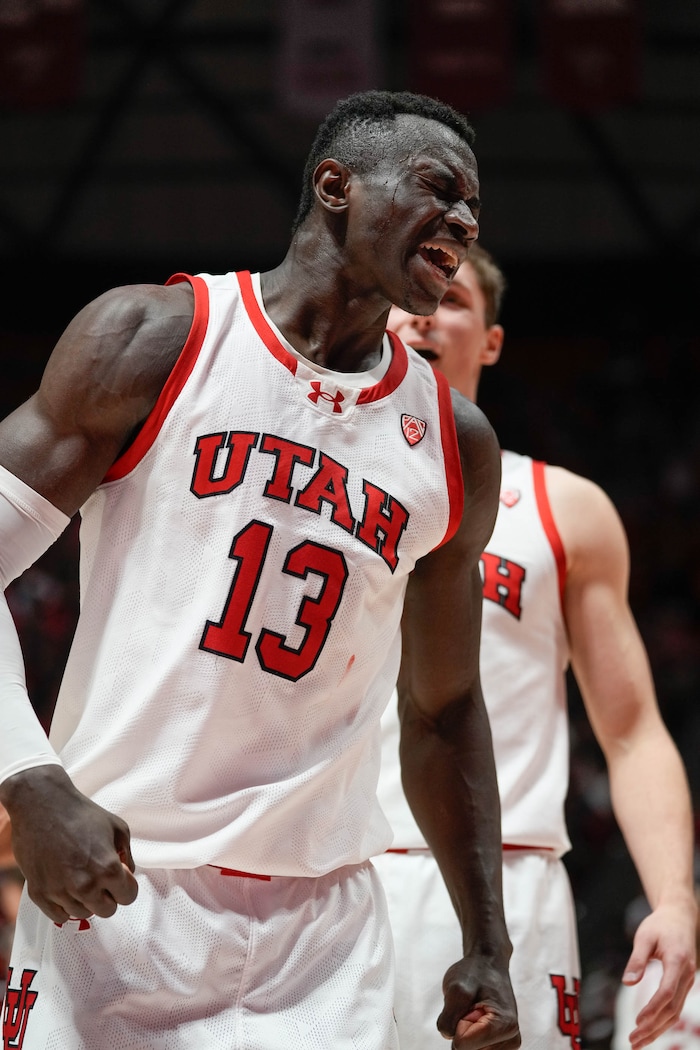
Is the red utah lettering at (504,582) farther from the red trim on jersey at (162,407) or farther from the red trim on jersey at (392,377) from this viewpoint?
the red trim on jersey at (162,407)

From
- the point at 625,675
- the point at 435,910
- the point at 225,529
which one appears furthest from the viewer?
the point at 625,675

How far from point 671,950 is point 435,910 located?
0.57 metres

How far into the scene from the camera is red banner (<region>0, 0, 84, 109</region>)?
9.12m

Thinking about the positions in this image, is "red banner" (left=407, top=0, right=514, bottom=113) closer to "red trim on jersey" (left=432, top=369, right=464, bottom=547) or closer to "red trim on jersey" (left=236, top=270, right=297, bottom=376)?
"red trim on jersey" (left=432, top=369, right=464, bottom=547)

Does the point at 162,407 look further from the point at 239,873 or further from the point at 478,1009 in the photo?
the point at 478,1009

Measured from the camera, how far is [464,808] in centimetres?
267

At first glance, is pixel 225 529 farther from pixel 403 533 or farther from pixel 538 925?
pixel 538 925

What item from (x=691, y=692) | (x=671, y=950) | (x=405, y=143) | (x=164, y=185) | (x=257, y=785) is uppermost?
(x=164, y=185)

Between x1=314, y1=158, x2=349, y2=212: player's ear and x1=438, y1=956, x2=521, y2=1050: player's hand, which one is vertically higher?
x1=314, y1=158, x2=349, y2=212: player's ear

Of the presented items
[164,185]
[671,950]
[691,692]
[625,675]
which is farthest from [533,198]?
[671,950]

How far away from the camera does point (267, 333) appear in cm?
239

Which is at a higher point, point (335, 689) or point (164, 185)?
point (164, 185)

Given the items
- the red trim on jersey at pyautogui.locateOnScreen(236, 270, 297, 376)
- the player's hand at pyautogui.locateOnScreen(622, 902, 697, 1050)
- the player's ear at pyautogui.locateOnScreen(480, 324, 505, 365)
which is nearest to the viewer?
the red trim on jersey at pyautogui.locateOnScreen(236, 270, 297, 376)

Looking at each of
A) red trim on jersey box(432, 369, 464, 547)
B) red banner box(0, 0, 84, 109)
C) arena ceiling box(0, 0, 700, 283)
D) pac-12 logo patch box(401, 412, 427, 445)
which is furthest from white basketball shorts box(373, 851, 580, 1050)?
arena ceiling box(0, 0, 700, 283)
